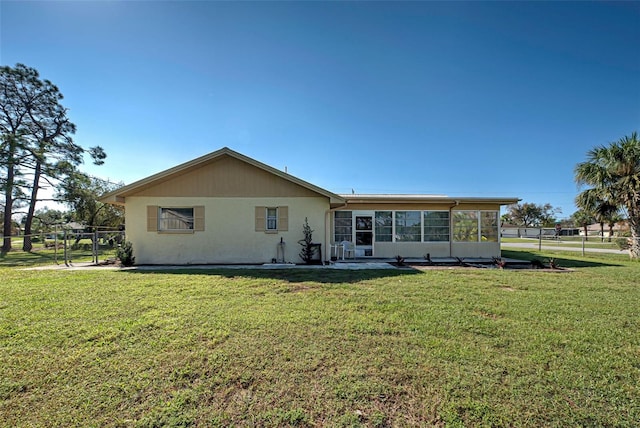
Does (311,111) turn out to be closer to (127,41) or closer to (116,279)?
(127,41)

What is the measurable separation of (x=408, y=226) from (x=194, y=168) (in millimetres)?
9601

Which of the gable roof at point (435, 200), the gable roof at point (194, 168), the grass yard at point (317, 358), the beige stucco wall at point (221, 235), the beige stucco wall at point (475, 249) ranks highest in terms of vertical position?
the gable roof at point (194, 168)

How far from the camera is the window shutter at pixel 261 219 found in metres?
10.2

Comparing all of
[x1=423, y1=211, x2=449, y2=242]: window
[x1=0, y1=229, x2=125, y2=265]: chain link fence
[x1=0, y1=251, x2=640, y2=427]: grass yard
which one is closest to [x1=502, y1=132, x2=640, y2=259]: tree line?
[x1=423, y1=211, x2=449, y2=242]: window

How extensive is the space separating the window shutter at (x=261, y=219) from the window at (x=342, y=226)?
11.0 feet

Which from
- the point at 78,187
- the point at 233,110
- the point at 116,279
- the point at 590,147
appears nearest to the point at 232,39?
the point at 233,110

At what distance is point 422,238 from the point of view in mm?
12070

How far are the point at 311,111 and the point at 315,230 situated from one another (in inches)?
256

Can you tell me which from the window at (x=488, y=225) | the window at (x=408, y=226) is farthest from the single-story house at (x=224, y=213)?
the window at (x=488, y=225)

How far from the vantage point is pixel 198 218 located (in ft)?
33.2

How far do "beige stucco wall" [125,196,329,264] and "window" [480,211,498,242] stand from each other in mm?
7831

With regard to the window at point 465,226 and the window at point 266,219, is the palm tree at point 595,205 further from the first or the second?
the window at point 266,219

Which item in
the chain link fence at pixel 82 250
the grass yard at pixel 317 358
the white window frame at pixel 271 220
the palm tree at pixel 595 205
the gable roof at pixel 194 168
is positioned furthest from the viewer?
the palm tree at pixel 595 205

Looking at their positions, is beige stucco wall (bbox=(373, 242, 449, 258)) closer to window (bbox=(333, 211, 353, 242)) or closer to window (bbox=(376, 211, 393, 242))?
window (bbox=(376, 211, 393, 242))
